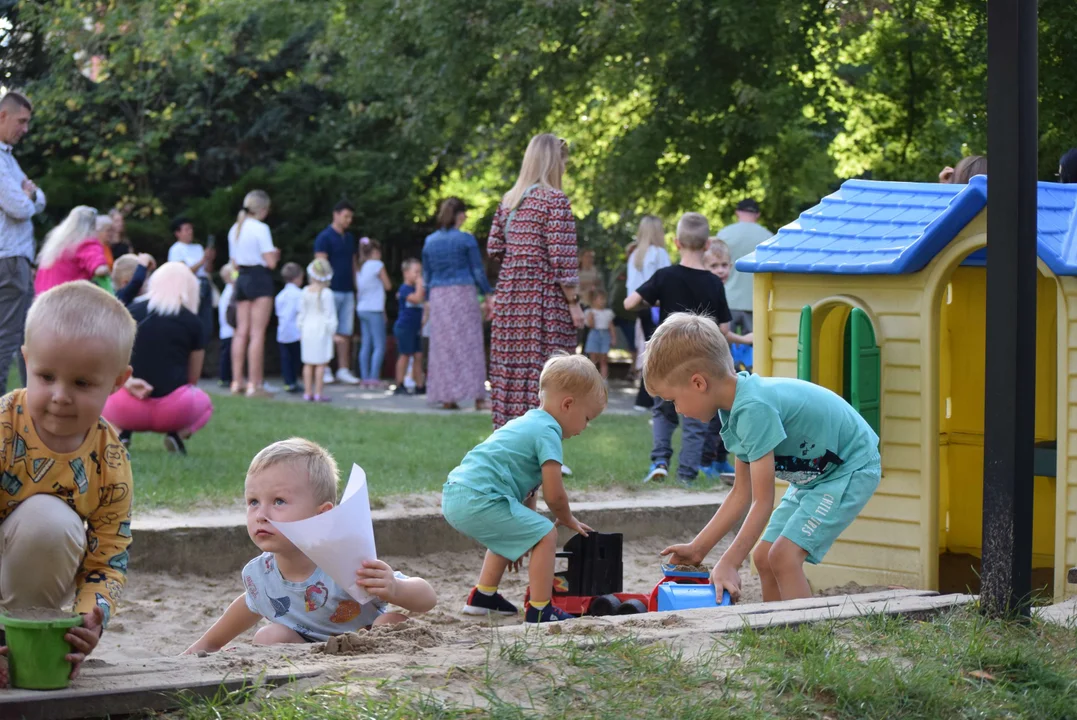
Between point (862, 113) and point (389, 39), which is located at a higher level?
point (389, 39)

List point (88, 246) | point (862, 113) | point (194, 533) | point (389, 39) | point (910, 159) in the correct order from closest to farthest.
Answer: point (194, 533) → point (88, 246) → point (910, 159) → point (862, 113) → point (389, 39)

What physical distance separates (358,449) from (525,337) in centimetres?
210

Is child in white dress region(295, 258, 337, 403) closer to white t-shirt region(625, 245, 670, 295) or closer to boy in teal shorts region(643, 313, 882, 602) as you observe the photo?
white t-shirt region(625, 245, 670, 295)

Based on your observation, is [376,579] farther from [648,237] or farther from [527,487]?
[648,237]

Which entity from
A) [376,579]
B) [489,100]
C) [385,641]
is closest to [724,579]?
[376,579]

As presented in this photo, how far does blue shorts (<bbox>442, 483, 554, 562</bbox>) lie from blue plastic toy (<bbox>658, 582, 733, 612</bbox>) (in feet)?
1.80

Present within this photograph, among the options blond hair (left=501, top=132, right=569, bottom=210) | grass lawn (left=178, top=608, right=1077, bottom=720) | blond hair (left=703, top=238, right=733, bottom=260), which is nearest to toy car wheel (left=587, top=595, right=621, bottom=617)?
grass lawn (left=178, top=608, right=1077, bottom=720)

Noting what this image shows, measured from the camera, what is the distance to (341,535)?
3609 millimetres

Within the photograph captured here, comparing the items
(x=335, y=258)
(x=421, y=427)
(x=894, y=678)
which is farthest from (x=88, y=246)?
(x=894, y=678)

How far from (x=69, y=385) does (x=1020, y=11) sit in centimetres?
280

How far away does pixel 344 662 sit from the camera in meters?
3.21

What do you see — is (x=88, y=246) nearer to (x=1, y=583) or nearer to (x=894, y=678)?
(x=1, y=583)

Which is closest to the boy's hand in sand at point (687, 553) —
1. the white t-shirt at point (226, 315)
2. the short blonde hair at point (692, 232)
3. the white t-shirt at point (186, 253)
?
the short blonde hair at point (692, 232)

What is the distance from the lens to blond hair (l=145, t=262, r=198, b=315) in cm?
882
